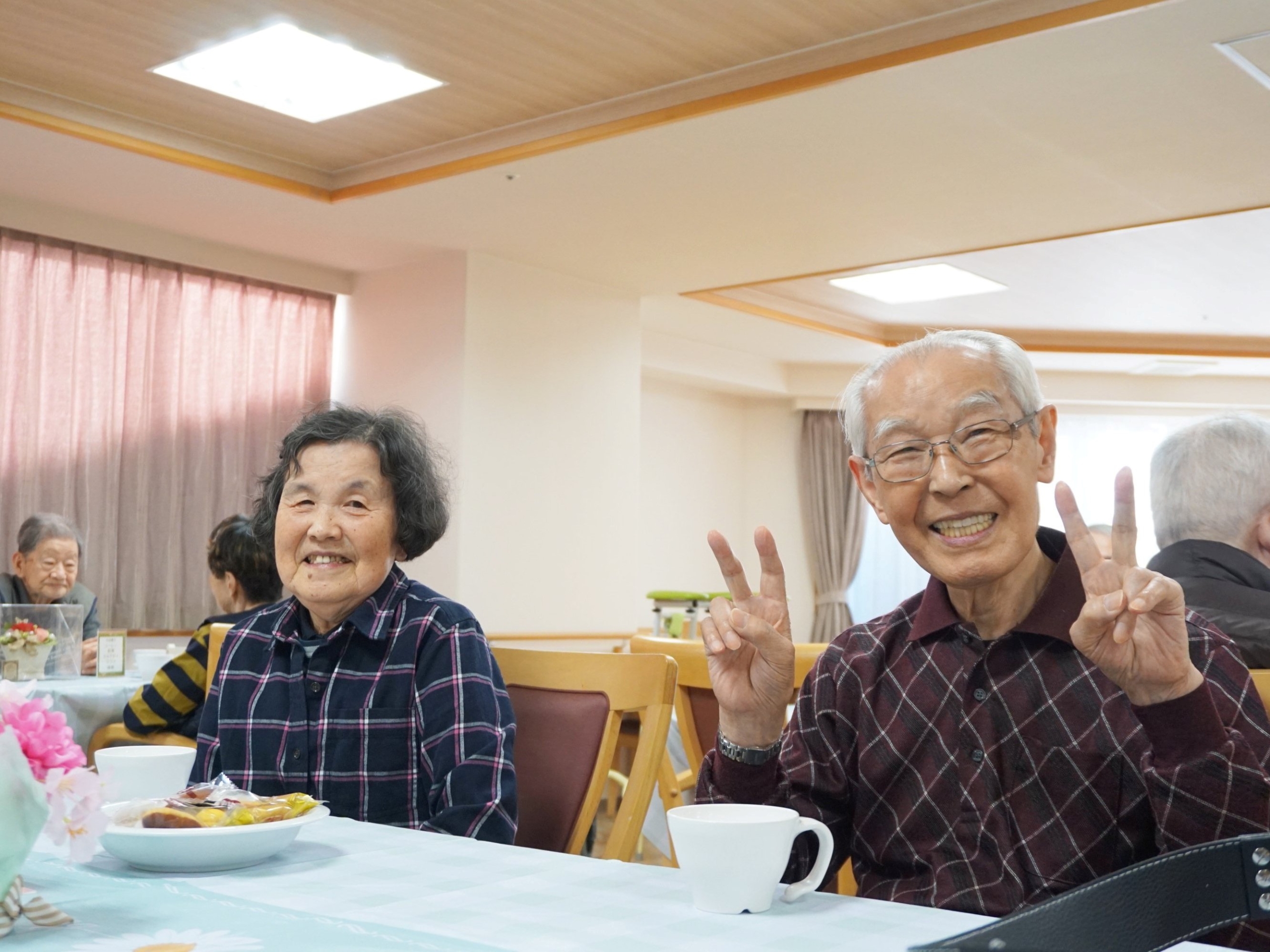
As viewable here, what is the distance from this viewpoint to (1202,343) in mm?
8938

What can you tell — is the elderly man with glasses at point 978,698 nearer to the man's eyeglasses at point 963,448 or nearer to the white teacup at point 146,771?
the man's eyeglasses at point 963,448

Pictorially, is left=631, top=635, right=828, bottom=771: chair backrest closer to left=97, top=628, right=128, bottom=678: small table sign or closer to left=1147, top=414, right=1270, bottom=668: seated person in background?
left=1147, top=414, right=1270, bottom=668: seated person in background

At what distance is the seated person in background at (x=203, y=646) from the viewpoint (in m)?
3.31

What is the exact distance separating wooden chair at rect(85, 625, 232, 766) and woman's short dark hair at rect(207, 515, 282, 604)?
0.21m

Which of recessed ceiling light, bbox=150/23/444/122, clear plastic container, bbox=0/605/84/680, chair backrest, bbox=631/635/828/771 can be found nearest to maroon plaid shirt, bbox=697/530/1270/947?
chair backrest, bbox=631/635/828/771

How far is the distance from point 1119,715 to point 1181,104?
333cm

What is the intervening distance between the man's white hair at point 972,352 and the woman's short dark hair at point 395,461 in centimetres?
77

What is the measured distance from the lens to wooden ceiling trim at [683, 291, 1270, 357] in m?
8.67

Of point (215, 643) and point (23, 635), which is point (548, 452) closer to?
point (23, 635)

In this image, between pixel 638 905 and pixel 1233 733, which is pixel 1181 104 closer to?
pixel 1233 733

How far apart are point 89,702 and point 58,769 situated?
284 centimetres

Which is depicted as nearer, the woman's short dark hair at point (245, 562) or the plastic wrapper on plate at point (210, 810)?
the plastic wrapper on plate at point (210, 810)

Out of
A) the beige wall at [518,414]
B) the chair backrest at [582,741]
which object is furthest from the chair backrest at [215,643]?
the beige wall at [518,414]

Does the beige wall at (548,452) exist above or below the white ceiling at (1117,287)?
below
